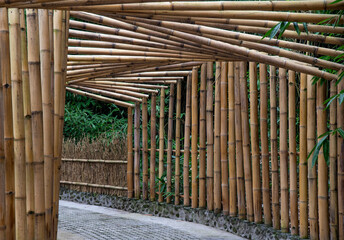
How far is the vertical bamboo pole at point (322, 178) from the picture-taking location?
374 cm

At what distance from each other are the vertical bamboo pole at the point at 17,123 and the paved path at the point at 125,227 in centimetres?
223

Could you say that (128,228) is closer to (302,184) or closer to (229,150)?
(229,150)

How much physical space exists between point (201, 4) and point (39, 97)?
3.48 ft

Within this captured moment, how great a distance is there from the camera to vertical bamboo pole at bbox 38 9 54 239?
2693 mm

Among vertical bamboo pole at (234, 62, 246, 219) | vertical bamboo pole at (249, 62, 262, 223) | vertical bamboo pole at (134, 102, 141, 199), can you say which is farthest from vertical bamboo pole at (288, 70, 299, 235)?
vertical bamboo pole at (134, 102, 141, 199)

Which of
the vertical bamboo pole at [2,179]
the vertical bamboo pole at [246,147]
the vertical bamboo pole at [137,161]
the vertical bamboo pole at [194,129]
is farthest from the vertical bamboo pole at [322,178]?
the vertical bamboo pole at [137,161]

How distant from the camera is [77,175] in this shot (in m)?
7.46

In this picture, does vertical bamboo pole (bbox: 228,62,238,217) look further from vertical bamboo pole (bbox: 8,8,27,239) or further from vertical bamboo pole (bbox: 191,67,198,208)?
vertical bamboo pole (bbox: 8,8,27,239)

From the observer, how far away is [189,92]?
5.75 meters

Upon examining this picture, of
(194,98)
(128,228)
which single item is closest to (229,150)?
(194,98)

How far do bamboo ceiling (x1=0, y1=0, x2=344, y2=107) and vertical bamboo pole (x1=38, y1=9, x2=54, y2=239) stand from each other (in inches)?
13.0

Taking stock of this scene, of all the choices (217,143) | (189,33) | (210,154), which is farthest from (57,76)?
(210,154)

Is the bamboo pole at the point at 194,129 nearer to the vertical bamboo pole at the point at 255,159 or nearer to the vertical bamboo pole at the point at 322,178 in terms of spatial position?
the vertical bamboo pole at the point at 255,159

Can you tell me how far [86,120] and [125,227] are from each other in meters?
3.76
